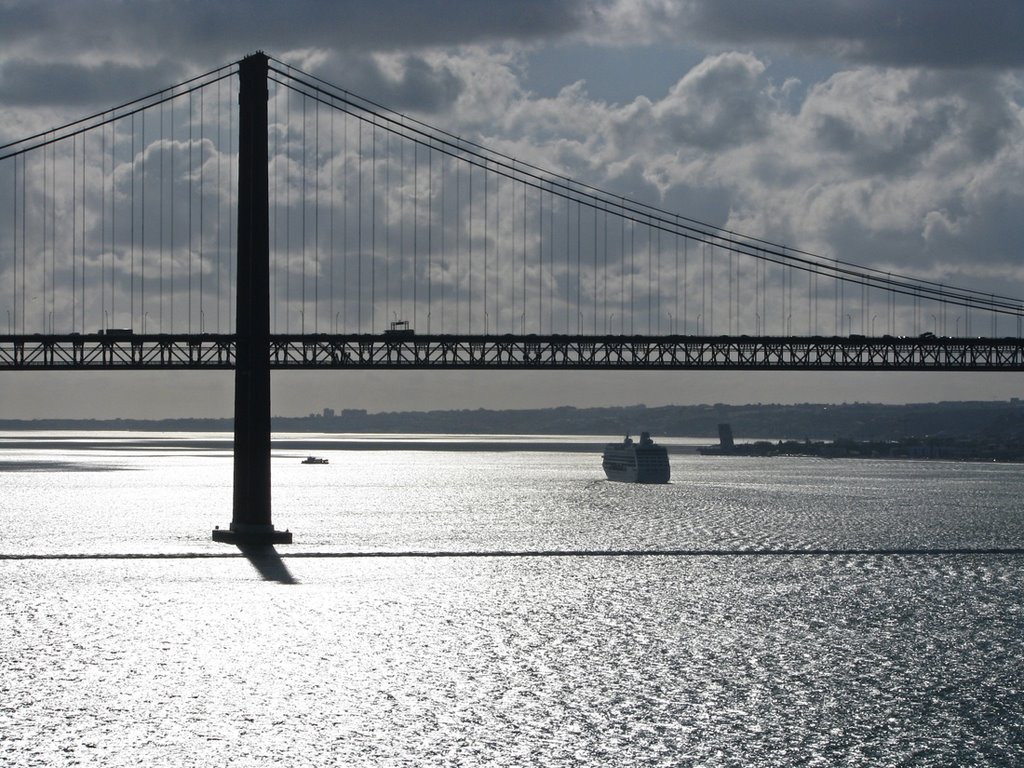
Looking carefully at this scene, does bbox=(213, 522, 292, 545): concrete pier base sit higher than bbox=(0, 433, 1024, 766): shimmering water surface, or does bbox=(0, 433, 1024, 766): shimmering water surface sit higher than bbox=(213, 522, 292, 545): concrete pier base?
bbox=(213, 522, 292, 545): concrete pier base

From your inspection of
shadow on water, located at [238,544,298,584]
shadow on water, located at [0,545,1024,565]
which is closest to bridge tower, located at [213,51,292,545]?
shadow on water, located at [238,544,298,584]

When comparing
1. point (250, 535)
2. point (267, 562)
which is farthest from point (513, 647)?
point (267, 562)

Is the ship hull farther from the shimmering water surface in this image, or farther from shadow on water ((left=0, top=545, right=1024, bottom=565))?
shadow on water ((left=0, top=545, right=1024, bottom=565))

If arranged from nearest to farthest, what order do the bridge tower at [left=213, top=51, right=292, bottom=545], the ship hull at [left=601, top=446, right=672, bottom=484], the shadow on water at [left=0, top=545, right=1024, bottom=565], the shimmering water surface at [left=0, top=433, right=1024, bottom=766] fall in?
the shimmering water surface at [left=0, top=433, right=1024, bottom=766]
the bridge tower at [left=213, top=51, right=292, bottom=545]
the shadow on water at [left=0, top=545, right=1024, bottom=565]
the ship hull at [left=601, top=446, right=672, bottom=484]

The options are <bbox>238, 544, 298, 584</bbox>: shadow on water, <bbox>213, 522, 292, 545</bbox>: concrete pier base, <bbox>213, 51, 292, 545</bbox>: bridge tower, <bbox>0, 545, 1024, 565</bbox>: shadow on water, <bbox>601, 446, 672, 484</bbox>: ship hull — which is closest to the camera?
<bbox>238, 544, 298, 584</bbox>: shadow on water

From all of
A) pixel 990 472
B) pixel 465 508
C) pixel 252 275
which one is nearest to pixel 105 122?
pixel 252 275

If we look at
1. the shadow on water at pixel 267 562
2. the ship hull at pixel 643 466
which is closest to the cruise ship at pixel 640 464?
the ship hull at pixel 643 466

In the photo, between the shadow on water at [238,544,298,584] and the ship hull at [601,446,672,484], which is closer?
the shadow on water at [238,544,298,584]

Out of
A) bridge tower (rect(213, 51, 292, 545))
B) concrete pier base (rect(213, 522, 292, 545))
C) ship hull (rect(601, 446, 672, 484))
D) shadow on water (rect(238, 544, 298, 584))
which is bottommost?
ship hull (rect(601, 446, 672, 484))
